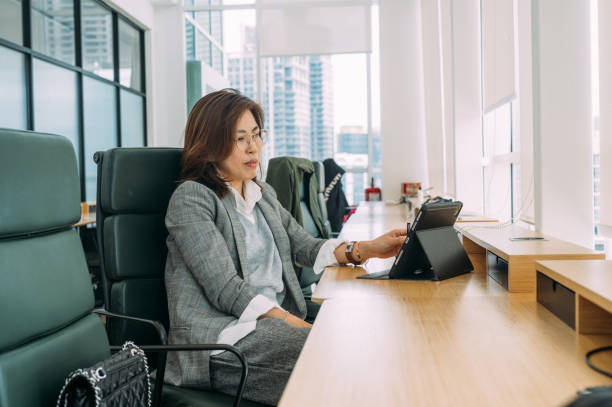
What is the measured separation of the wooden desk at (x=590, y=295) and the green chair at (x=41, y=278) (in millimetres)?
728

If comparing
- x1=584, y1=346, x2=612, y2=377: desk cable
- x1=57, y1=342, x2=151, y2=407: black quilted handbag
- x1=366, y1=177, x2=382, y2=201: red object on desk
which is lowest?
x1=57, y1=342, x2=151, y2=407: black quilted handbag

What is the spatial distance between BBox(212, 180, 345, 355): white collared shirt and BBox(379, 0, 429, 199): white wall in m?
5.03

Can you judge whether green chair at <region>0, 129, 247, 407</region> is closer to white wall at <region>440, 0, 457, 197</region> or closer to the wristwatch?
the wristwatch

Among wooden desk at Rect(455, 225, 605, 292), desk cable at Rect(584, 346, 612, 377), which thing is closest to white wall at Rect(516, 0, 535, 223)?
wooden desk at Rect(455, 225, 605, 292)

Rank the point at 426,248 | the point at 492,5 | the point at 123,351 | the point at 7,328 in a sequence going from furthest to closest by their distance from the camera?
the point at 492,5, the point at 426,248, the point at 123,351, the point at 7,328

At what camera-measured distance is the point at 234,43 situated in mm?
7457

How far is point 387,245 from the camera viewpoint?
1.78 m

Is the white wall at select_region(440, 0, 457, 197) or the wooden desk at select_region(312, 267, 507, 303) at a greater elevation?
the white wall at select_region(440, 0, 457, 197)

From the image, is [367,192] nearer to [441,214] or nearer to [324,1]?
[324,1]

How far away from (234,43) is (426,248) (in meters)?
6.56

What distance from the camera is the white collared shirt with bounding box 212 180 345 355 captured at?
1.33 metres

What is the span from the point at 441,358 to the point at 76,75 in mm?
5376

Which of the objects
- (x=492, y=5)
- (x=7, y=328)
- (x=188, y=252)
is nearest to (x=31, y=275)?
(x=7, y=328)

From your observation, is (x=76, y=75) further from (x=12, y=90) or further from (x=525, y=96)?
(x=525, y=96)
